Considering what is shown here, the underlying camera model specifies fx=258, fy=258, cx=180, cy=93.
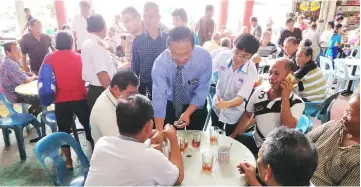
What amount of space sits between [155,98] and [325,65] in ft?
16.6

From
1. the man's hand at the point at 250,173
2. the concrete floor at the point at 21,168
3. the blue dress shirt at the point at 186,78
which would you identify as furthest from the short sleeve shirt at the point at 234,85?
the concrete floor at the point at 21,168

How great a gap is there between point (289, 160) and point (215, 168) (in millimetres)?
652

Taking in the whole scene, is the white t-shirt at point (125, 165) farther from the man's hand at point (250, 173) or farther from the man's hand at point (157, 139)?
the man's hand at point (250, 173)

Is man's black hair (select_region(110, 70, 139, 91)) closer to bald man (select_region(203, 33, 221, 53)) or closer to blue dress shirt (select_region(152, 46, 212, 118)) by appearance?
blue dress shirt (select_region(152, 46, 212, 118))

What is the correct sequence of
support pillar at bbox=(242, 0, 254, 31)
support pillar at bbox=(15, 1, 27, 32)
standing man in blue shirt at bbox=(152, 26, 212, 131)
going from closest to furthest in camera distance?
1. standing man in blue shirt at bbox=(152, 26, 212, 131)
2. support pillar at bbox=(15, 1, 27, 32)
3. support pillar at bbox=(242, 0, 254, 31)

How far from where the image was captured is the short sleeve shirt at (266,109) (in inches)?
81.4

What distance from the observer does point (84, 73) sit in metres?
2.61

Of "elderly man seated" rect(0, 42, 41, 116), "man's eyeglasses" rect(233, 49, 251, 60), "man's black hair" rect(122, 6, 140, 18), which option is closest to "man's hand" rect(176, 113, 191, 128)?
"man's eyeglasses" rect(233, 49, 251, 60)

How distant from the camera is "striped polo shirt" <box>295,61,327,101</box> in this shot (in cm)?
326

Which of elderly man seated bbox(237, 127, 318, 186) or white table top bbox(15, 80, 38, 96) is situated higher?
elderly man seated bbox(237, 127, 318, 186)

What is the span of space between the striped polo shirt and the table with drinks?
182cm

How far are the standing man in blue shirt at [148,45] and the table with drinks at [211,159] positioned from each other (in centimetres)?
97

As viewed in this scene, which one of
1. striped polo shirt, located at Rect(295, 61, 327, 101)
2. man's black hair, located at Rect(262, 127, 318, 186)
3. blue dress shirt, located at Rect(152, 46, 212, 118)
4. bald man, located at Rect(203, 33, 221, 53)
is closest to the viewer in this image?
man's black hair, located at Rect(262, 127, 318, 186)

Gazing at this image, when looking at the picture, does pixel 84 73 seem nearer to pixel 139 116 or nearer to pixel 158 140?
pixel 158 140
